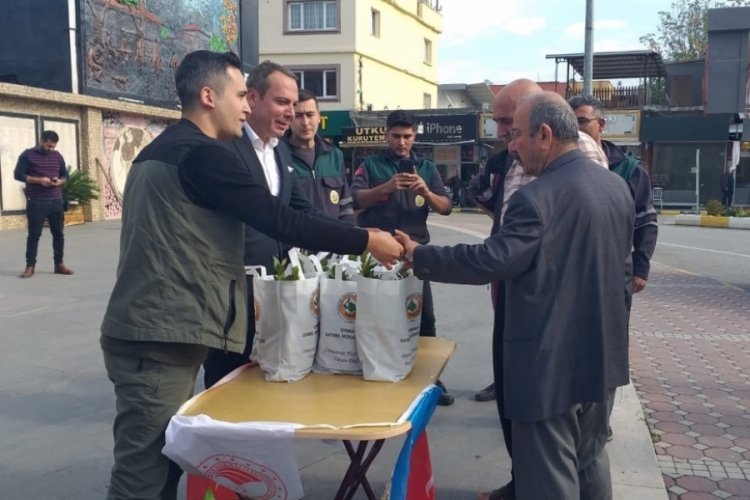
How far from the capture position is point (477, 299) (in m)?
9.19

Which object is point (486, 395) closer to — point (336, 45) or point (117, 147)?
point (117, 147)

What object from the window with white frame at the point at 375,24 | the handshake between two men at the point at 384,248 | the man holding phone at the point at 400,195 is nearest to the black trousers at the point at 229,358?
the handshake between two men at the point at 384,248

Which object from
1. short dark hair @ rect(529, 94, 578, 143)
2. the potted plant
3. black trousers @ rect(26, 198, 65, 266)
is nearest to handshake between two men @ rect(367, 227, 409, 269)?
short dark hair @ rect(529, 94, 578, 143)

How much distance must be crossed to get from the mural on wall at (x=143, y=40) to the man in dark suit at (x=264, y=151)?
55.0 feet

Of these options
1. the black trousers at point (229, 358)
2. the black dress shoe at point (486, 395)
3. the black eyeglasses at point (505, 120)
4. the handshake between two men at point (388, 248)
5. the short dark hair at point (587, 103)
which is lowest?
the black dress shoe at point (486, 395)

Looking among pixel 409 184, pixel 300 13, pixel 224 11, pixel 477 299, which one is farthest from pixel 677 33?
pixel 409 184

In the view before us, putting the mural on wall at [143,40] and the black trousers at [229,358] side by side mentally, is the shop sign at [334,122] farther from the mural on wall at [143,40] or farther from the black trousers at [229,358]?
the black trousers at [229,358]

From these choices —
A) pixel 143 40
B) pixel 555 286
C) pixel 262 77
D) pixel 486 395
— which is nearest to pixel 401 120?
pixel 262 77

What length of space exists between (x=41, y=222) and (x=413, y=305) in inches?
335

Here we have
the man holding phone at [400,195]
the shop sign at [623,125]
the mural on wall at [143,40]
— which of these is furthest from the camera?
the shop sign at [623,125]

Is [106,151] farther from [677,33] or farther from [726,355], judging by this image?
[677,33]

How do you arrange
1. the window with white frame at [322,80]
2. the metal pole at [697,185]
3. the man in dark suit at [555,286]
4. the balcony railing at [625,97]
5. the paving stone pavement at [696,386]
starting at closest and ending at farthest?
the man in dark suit at [555,286]
the paving stone pavement at [696,386]
the metal pole at [697,185]
the balcony railing at [625,97]
the window with white frame at [322,80]

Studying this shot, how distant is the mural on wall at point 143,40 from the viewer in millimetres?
18781

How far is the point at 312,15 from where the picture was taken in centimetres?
3148
